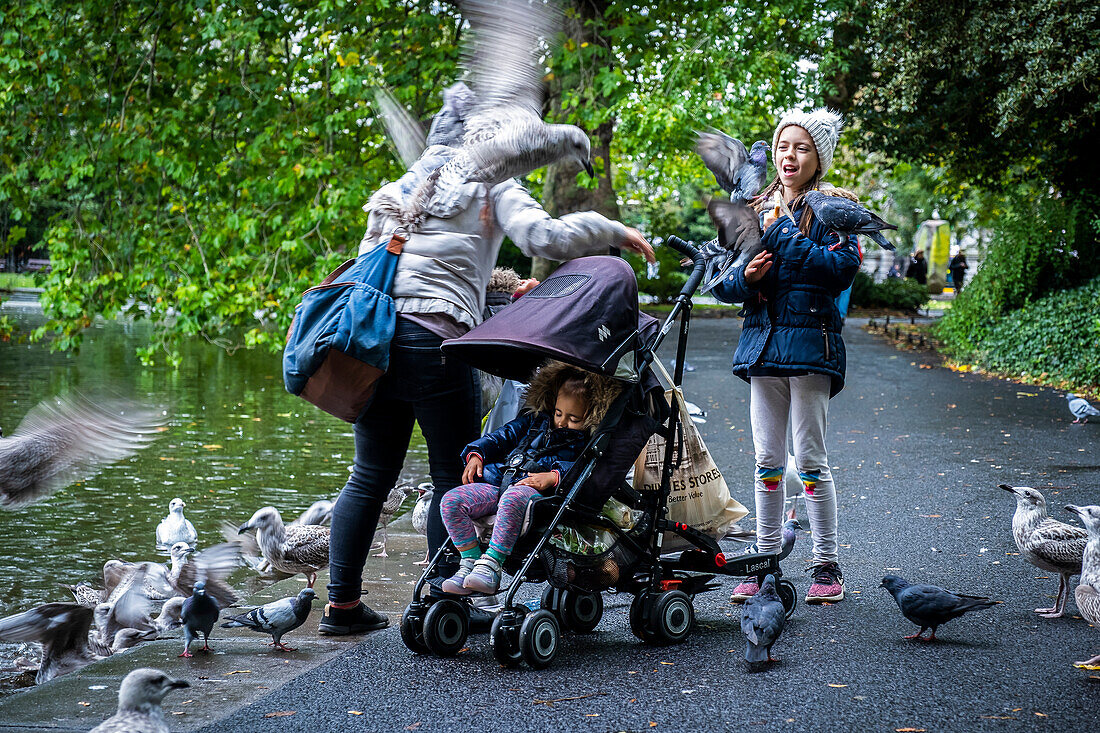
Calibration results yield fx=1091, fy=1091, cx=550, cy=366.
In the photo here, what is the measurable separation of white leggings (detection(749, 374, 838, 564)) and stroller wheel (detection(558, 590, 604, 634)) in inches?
35.3

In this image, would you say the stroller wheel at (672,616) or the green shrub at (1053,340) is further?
the green shrub at (1053,340)

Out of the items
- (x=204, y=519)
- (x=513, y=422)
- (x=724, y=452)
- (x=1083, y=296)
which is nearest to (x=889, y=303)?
(x=1083, y=296)

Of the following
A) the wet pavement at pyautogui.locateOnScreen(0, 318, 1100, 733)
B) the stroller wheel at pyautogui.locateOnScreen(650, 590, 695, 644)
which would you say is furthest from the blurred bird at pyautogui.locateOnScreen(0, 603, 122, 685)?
the stroller wheel at pyautogui.locateOnScreen(650, 590, 695, 644)

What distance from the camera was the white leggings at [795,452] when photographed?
16.4 ft

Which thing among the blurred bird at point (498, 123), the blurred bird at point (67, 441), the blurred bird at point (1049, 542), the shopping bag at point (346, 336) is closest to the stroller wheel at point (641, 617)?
the shopping bag at point (346, 336)

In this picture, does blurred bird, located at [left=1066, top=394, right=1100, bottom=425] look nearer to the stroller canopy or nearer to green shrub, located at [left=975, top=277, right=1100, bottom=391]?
green shrub, located at [left=975, top=277, right=1100, bottom=391]

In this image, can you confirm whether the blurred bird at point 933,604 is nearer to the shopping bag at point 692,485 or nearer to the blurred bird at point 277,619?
the shopping bag at point 692,485

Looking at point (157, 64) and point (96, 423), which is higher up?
point (157, 64)

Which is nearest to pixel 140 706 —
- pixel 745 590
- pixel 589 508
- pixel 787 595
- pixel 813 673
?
pixel 589 508

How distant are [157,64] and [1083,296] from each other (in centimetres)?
1311

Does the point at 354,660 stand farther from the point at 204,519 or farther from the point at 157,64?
the point at 157,64

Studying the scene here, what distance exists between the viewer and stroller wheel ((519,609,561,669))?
397 cm

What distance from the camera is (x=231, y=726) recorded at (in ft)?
11.4

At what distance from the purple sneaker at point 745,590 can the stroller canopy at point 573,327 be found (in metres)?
1.43
